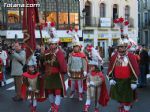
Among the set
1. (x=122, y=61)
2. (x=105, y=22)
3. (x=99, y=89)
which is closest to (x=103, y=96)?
(x=99, y=89)

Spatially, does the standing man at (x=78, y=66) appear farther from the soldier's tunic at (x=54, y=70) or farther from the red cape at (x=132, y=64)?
the red cape at (x=132, y=64)

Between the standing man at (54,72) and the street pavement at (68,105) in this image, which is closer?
the standing man at (54,72)

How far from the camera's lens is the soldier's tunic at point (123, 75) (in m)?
9.87

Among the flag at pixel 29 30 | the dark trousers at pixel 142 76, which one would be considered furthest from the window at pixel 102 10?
the flag at pixel 29 30

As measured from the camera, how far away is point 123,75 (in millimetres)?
9922

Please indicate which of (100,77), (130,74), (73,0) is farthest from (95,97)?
(73,0)

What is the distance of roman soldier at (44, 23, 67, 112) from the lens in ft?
35.2

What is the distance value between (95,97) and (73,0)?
3494cm

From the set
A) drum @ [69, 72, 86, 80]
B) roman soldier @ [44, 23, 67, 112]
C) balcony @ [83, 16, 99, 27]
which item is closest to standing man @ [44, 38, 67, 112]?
Answer: roman soldier @ [44, 23, 67, 112]

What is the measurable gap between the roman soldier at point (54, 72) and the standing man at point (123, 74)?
52.0 inches

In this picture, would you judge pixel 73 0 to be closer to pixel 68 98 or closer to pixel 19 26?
pixel 19 26

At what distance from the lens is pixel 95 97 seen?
10.6 m

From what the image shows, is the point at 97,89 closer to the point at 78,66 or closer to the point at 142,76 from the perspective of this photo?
the point at 78,66

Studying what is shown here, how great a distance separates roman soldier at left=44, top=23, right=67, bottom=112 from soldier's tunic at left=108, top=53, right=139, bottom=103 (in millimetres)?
1318
